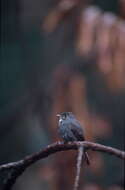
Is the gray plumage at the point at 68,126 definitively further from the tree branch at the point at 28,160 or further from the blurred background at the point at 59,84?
the blurred background at the point at 59,84

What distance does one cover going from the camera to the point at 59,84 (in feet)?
15.1

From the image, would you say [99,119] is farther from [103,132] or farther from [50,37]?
[50,37]

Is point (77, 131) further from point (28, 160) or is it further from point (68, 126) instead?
point (28, 160)

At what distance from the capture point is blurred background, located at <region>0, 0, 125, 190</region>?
14.1 ft

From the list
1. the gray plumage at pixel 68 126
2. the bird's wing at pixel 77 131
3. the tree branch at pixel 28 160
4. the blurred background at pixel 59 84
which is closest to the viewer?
the tree branch at pixel 28 160

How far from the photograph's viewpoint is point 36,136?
521 centimetres

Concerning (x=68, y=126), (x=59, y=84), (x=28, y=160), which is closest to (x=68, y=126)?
(x=68, y=126)

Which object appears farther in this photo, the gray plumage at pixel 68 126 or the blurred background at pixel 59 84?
the blurred background at pixel 59 84

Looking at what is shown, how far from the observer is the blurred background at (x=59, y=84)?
14.1ft

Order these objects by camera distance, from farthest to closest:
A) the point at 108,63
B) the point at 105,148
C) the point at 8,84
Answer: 1. the point at 8,84
2. the point at 108,63
3. the point at 105,148

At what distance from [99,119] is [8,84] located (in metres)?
0.86

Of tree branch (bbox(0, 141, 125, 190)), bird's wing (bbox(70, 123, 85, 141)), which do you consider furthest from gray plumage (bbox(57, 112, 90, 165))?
tree branch (bbox(0, 141, 125, 190))

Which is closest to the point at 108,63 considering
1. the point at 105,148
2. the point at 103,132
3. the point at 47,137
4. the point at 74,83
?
the point at 74,83

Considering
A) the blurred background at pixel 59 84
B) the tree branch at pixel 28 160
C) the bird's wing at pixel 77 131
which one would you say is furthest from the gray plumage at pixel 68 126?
the blurred background at pixel 59 84
